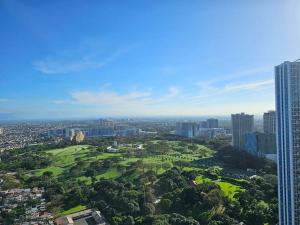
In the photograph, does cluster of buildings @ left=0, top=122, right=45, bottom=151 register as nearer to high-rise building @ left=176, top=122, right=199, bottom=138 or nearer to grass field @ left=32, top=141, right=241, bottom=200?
grass field @ left=32, top=141, right=241, bottom=200

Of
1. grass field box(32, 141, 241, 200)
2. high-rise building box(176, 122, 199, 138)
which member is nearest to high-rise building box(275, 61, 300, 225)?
grass field box(32, 141, 241, 200)

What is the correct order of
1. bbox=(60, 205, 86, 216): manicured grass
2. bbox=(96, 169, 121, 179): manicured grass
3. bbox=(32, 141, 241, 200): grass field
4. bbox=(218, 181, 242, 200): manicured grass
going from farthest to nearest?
bbox=(96, 169, 121, 179): manicured grass, bbox=(32, 141, 241, 200): grass field, bbox=(218, 181, 242, 200): manicured grass, bbox=(60, 205, 86, 216): manicured grass

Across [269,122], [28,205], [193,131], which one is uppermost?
[269,122]

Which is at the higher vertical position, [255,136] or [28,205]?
[255,136]

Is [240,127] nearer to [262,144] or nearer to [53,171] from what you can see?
[262,144]

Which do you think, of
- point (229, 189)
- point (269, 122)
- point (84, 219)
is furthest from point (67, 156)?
point (269, 122)

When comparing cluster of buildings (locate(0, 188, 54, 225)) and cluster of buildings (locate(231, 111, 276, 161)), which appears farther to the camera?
cluster of buildings (locate(231, 111, 276, 161))

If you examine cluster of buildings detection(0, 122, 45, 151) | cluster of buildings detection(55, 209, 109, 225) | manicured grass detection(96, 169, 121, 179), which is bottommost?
cluster of buildings detection(55, 209, 109, 225)
